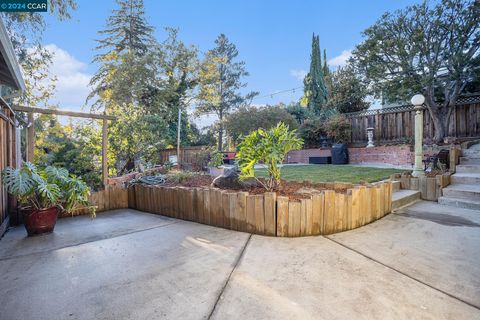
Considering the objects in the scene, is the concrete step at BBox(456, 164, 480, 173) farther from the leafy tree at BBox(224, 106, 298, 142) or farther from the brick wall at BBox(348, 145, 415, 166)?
the leafy tree at BBox(224, 106, 298, 142)

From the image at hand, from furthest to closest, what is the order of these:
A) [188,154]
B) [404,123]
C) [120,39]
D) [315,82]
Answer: [315,82] → [120,39] → [404,123] → [188,154]

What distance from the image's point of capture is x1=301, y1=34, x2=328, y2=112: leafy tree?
17.7 m

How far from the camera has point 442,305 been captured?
4.92 ft

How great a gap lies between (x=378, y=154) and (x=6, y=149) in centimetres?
987

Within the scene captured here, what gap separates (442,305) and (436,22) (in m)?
9.18

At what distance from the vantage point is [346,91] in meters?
11.2

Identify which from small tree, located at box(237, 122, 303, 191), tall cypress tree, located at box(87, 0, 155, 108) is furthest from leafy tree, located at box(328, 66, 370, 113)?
tall cypress tree, located at box(87, 0, 155, 108)

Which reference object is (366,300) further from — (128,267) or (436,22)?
(436,22)

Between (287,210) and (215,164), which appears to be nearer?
(287,210)

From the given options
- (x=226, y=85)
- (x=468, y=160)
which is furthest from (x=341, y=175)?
(x=226, y=85)

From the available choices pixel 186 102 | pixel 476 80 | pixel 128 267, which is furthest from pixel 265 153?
Result: pixel 186 102

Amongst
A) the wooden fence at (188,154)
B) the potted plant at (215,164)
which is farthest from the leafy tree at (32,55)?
the potted plant at (215,164)

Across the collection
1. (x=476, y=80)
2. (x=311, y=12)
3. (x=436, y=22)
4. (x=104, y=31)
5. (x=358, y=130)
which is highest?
(x=104, y=31)

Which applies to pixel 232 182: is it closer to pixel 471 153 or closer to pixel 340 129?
pixel 471 153
